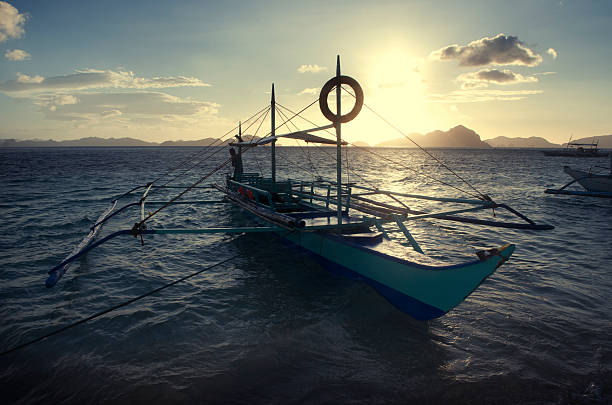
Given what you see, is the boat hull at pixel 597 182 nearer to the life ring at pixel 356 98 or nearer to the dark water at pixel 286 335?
the dark water at pixel 286 335

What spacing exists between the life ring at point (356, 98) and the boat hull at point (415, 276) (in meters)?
3.61

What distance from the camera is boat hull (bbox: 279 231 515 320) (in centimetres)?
590

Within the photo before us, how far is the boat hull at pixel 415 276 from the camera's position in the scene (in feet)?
19.4

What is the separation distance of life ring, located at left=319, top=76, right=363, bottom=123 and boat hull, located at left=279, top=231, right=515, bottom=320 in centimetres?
361

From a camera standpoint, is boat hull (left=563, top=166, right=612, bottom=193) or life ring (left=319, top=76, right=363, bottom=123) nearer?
life ring (left=319, top=76, right=363, bottom=123)

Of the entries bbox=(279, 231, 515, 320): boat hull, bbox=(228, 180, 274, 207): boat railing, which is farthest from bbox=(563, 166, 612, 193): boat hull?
bbox=(228, 180, 274, 207): boat railing

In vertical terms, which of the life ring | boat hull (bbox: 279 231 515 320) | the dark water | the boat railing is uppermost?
the life ring

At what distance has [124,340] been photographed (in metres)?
6.24

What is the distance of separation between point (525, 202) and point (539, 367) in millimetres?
22748

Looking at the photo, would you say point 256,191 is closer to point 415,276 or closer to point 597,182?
point 415,276

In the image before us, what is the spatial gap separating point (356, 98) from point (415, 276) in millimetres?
5461

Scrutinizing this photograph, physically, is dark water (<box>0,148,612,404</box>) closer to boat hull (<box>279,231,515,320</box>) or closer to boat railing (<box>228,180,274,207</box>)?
boat hull (<box>279,231,515,320</box>)

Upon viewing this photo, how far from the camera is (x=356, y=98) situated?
8.89 metres

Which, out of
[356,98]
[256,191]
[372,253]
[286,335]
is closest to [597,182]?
[356,98]
